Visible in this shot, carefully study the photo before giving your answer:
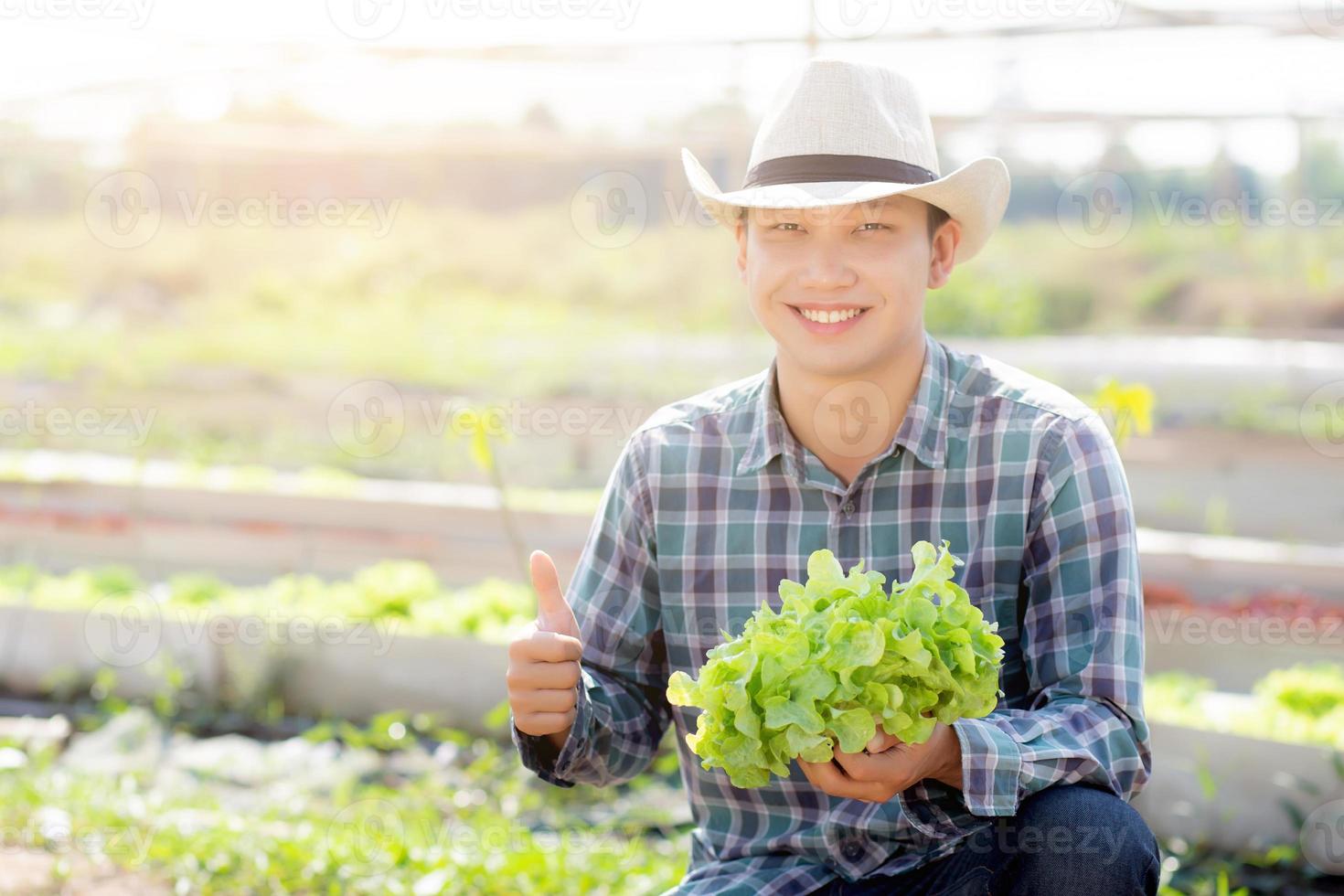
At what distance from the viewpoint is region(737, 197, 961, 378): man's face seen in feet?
6.86

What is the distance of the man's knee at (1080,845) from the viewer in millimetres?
1718

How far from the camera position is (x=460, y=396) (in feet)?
28.6

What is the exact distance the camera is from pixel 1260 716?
11.2 feet

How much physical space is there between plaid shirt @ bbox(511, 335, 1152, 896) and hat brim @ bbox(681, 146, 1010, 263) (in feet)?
0.81

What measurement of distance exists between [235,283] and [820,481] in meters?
10.1

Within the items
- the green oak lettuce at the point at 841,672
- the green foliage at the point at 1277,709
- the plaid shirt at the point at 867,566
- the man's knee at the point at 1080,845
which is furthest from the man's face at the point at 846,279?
the green foliage at the point at 1277,709

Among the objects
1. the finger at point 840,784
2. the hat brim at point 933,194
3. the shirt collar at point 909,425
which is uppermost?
the hat brim at point 933,194

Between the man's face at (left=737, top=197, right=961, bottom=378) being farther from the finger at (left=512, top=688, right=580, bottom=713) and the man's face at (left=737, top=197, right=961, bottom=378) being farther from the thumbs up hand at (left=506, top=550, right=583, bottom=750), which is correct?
the finger at (left=512, top=688, right=580, bottom=713)

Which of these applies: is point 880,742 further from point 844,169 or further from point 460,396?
point 460,396

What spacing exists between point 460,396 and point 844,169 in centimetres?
683

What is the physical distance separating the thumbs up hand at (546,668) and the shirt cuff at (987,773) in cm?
60

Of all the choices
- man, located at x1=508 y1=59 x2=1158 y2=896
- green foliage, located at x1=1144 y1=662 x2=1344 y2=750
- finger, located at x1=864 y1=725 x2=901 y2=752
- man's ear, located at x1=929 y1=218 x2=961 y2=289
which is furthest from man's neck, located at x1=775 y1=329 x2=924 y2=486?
green foliage, located at x1=1144 y1=662 x2=1344 y2=750

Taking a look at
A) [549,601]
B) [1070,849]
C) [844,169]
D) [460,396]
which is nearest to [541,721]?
[549,601]

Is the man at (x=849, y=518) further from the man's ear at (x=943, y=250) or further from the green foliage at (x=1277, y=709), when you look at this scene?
the green foliage at (x=1277, y=709)
